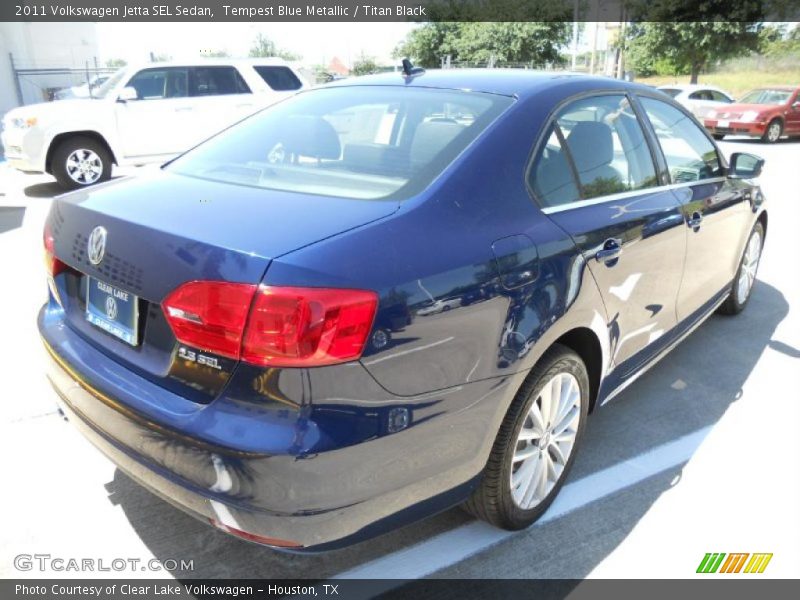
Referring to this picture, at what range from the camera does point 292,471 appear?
5.59ft

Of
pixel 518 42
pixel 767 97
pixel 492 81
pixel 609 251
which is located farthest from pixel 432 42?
pixel 609 251

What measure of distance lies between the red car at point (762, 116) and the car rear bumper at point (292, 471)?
18325 mm

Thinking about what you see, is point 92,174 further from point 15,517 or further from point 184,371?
point 184,371

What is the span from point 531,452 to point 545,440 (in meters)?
0.10

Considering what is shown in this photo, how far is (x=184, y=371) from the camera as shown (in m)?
1.88

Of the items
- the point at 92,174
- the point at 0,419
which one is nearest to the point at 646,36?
the point at 92,174

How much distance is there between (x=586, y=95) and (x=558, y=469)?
164 cm

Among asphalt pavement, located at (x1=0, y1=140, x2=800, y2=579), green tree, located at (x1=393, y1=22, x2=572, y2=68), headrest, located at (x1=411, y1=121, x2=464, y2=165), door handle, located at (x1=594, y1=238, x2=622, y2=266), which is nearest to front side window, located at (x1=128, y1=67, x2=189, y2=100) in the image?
asphalt pavement, located at (x1=0, y1=140, x2=800, y2=579)

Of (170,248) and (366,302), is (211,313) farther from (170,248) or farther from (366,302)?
(366,302)

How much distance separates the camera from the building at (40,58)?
803 inches

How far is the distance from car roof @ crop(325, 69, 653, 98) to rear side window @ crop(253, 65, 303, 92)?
8.03 metres

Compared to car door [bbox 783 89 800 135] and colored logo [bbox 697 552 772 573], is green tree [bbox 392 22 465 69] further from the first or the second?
colored logo [bbox 697 552 772 573]

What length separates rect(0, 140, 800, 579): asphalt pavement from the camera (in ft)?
7.97

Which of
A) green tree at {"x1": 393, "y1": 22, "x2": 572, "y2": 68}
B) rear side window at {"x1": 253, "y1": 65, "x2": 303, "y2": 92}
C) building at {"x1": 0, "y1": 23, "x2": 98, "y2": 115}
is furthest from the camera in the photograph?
green tree at {"x1": 393, "y1": 22, "x2": 572, "y2": 68}
